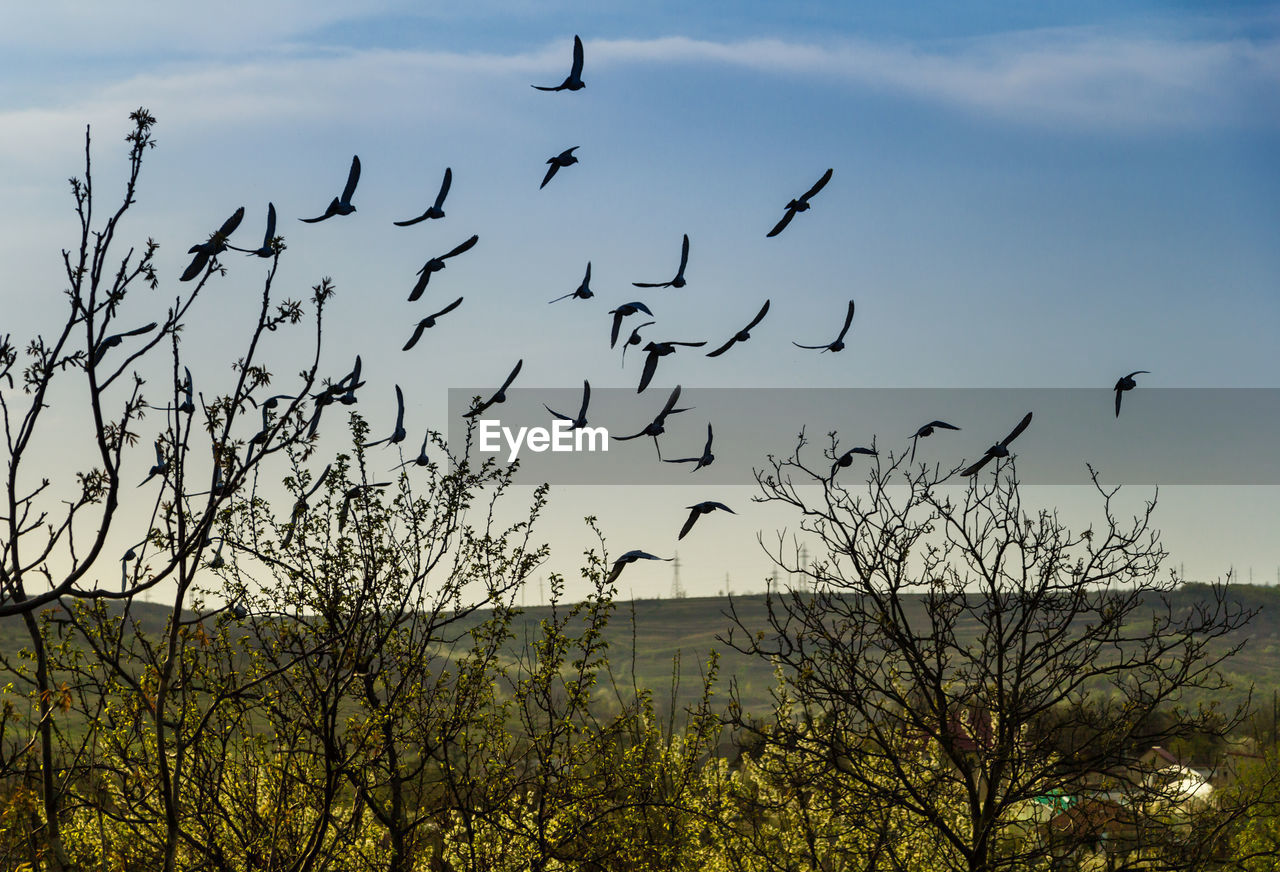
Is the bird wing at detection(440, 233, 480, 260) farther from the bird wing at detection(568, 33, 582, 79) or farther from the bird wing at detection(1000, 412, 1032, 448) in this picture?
the bird wing at detection(1000, 412, 1032, 448)

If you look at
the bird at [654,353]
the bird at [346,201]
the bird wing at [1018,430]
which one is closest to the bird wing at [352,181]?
the bird at [346,201]

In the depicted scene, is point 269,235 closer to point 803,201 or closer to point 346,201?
point 346,201

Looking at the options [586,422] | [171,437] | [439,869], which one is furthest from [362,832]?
[171,437]

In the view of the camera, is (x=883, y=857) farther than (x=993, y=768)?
Yes

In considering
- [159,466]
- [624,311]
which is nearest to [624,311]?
[624,311]

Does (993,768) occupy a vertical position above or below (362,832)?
above

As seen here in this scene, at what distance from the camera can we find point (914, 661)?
48.2 ft

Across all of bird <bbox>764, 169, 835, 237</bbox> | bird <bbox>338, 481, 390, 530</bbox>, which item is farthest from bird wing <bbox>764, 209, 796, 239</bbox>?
bird <bbox>338, 481, 390, 530</bbox>

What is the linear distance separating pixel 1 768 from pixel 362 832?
Result: 1026cm

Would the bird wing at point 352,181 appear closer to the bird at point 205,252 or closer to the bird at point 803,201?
the bird at point 205,252

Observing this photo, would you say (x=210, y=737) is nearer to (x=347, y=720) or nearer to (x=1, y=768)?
(x=347, y=720)

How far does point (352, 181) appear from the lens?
7.12 m

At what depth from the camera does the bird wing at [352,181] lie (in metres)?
7.04

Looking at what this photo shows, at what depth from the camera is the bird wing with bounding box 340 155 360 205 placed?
7041 millimetres
